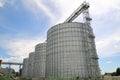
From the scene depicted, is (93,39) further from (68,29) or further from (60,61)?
(60,61)

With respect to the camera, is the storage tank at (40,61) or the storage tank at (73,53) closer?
Answer: the storage tank at (73,53)

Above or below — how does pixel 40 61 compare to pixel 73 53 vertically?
below

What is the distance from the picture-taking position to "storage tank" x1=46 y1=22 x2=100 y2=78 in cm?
4138

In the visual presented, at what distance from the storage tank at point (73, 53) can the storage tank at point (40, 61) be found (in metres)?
23.4

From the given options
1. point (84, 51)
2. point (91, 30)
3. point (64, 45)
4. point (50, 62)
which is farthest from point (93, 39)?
point (50, 62)

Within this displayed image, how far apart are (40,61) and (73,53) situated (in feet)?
109

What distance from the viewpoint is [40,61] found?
72375 millimetres

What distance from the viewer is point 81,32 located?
44.8m

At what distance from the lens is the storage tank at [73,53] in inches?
1629

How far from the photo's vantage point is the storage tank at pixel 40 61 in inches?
2785

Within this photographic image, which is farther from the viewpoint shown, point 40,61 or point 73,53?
point 40,61

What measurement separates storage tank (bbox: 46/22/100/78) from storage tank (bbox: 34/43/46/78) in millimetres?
23412

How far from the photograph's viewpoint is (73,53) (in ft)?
139

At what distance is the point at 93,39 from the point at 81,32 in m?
4.85
